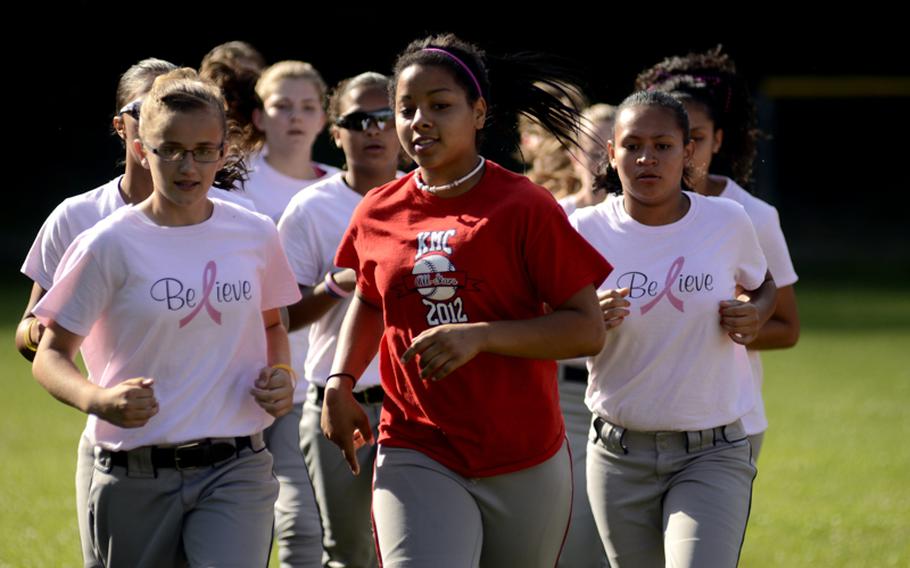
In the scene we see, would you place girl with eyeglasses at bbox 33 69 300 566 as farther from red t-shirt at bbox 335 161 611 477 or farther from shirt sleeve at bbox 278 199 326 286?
shirt sleeve at bbox 278 199 326 286

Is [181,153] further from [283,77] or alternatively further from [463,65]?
[283,77]

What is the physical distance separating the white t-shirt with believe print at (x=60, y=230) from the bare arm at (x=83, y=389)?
0.52m

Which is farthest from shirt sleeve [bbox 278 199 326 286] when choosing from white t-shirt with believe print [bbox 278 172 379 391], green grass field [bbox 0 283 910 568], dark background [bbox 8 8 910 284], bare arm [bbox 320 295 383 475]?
dark background [bbox 8 8 910 284]

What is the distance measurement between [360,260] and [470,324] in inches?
24.3

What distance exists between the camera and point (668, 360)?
4.74 metres

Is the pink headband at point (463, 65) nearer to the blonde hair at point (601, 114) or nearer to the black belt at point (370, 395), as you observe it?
the black belt at point (370, 395)

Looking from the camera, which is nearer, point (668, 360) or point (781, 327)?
point (668, 360)

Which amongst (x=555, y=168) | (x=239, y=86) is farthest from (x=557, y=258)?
(x=239, y=86)

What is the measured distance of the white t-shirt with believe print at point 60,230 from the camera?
4.70 meters

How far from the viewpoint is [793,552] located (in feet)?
25.3

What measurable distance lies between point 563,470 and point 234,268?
3.91 feet

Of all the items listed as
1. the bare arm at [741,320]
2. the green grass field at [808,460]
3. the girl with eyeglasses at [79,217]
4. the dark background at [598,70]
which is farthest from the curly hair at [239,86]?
the dark background at [598,70]

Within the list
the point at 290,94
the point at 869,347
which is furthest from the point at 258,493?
the point at 869,347

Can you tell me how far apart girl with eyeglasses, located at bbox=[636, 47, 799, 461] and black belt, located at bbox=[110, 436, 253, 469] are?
2080mm
